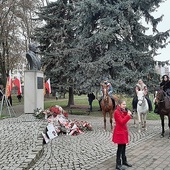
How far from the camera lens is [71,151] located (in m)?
8.49

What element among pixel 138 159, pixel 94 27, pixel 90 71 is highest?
pixel 94 27

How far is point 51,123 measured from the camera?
11.3m

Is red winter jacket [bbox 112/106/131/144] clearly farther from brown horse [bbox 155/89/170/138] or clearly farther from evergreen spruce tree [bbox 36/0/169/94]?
evergreen spruce tree [bbox 36/0/169/94]

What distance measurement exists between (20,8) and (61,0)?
7.24 metres

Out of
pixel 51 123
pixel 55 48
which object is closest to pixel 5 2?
pixel 55 48

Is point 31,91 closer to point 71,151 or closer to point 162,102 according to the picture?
point 162,102

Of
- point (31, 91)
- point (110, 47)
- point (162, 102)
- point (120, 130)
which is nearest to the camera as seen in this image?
point (120, 130)

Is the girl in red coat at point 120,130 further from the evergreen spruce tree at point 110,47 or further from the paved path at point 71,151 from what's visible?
the evergreen spruce tree at point 110,47

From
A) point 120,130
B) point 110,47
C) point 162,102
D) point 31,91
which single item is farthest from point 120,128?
point 110,47

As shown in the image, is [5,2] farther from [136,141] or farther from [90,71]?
[136,141]

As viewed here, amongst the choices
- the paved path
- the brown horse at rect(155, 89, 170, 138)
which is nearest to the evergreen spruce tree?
the brown horse at rect(155, 89, 170, 138)

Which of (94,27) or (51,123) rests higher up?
(94,27)

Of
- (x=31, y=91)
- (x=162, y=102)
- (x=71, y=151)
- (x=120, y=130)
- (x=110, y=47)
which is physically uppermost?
(x=110, y=47)

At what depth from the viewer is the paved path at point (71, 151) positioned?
22.6ft
